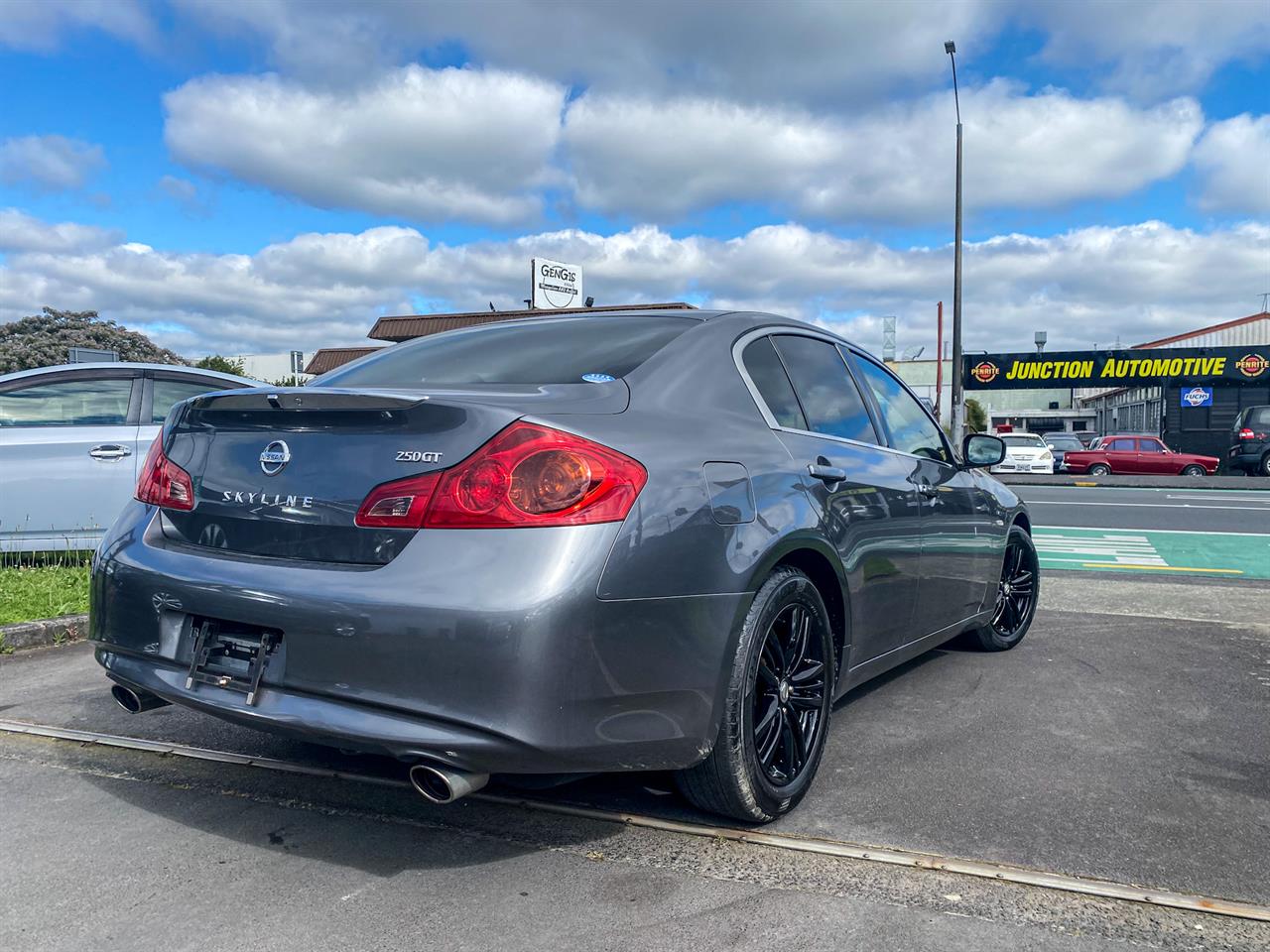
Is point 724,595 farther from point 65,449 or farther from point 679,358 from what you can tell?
point 65,449

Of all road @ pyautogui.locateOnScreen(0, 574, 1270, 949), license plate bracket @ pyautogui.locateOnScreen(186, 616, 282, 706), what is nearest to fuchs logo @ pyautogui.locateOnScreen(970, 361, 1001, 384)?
road @ pyautogui.locateOnScreen(0, 574, 1270, 949)

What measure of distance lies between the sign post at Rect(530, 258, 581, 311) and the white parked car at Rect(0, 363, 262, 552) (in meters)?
27.8

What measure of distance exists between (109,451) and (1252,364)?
120ft

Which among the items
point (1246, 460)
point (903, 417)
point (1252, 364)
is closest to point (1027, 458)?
point (1246, 460)

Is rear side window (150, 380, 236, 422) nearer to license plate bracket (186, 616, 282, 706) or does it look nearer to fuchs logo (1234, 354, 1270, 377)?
license plate bracket (186, 616, 282, 706)

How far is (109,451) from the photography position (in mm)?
6957

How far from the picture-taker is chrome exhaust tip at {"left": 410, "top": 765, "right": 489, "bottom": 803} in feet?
8.04

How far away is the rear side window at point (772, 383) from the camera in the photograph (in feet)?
11.3

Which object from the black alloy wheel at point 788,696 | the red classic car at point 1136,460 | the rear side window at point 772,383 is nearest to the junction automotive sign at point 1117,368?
the red classic car at point 1136,460

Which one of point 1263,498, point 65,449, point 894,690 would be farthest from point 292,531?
point 1263,498

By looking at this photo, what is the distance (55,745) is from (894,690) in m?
3.40

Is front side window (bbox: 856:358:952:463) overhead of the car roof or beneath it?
beneath

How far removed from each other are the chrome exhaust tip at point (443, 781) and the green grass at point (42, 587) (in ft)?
13.6

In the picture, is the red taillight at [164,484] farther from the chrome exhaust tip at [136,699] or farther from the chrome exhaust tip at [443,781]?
the chrome exhaust tip at [443,781]
